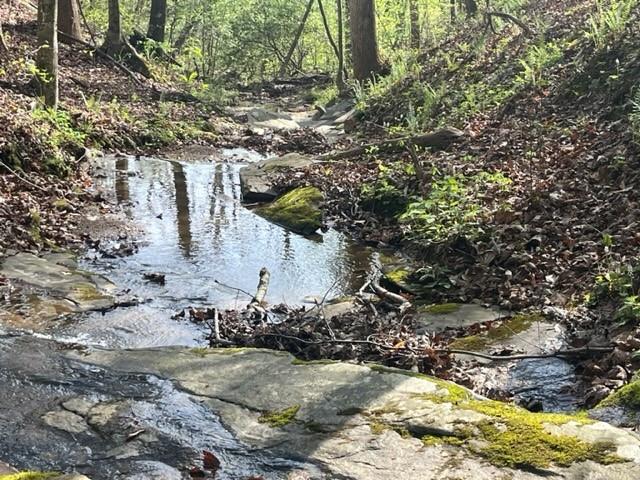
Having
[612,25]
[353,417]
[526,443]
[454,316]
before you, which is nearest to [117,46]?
[612,25]

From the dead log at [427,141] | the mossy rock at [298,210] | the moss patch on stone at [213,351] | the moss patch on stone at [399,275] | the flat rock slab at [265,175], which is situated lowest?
the moss patch on stone at [213,351]

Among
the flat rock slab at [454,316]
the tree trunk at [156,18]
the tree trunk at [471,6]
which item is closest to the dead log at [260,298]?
the flat rock slab at [454,316]

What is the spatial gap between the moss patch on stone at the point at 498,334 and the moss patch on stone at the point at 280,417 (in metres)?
2.03

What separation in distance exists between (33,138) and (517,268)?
7.66m

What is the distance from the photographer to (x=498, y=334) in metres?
5.58

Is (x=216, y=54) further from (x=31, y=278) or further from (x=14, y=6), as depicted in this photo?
(x=31, y=278)

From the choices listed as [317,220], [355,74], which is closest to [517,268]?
[317,220]

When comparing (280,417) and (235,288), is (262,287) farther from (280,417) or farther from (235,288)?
(280,417)

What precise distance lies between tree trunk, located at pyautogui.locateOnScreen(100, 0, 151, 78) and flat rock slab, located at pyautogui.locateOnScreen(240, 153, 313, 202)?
917 cm

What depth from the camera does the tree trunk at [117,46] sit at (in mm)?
19425

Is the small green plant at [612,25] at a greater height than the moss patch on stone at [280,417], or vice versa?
the small green plant at [612,25]

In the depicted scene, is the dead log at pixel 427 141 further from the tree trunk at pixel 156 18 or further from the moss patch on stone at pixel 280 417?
the tree trunk at pixel 156 18

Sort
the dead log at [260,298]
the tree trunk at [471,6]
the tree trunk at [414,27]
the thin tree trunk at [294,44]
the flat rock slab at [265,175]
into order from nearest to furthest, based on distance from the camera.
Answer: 1. the dead log at [260,298]
2. the flat rock slab at [265,175]
3. the tree trunk at [471,6]
4. the tree trunk at [414,27]
5. the thin tree trunk at [294,44]

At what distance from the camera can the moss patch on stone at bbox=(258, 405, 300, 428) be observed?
3.64 meters
